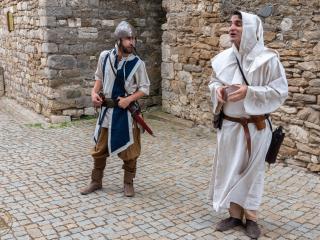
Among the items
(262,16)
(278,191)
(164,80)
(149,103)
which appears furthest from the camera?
(149,103)

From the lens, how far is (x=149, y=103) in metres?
8.21

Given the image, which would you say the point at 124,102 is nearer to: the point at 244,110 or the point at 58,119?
the point at 244,110

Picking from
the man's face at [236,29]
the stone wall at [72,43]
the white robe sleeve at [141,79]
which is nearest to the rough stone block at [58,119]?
the stone wall at [72,43]

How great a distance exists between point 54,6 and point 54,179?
3.52 metres

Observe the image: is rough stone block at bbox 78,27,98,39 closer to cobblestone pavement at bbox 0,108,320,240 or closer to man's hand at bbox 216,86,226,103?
cobblestone pavement at bbox 0,108,320,240

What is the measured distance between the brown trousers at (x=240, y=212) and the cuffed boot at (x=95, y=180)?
1406 mm

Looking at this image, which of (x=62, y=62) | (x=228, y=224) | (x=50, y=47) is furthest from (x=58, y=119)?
(x=228, y=224)

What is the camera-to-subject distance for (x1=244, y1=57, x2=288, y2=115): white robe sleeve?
3105mm

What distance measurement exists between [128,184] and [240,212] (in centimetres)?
123

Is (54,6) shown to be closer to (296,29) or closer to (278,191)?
(296,29)

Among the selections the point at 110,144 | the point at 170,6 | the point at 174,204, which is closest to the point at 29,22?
the point at 170,6

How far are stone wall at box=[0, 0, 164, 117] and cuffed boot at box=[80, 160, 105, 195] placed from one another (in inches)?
132

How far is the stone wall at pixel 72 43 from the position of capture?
7.25 metres

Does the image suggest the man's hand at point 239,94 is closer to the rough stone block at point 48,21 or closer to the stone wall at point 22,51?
the rough stone block at point 48,21
